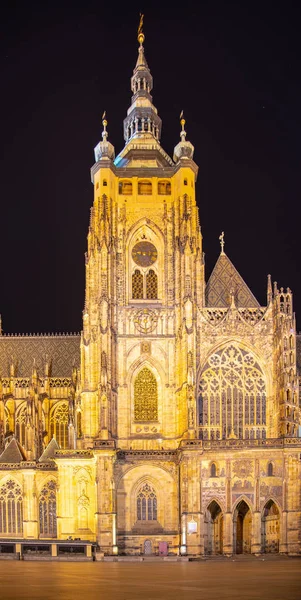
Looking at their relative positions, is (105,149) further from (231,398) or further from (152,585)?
(152,585)

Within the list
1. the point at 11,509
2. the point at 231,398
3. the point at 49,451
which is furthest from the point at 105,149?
the point at 11,509

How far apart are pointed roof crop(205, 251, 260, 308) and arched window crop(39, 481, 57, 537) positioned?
70.4 ft

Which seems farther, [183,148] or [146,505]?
[183,148]

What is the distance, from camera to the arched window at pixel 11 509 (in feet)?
274

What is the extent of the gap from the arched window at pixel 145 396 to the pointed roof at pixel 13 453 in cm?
1160

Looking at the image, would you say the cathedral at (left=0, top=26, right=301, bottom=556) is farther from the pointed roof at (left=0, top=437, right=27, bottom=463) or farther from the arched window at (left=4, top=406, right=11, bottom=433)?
the arched window at (left=4, top=406, right=11, bottom=433)

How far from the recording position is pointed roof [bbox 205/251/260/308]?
8638cm

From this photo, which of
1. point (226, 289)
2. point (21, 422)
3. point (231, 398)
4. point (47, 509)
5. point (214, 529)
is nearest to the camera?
point (214, 529)

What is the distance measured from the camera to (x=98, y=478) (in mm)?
76875

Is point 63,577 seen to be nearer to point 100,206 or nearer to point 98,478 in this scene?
point 98,478

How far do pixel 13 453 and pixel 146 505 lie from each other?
13869 mm

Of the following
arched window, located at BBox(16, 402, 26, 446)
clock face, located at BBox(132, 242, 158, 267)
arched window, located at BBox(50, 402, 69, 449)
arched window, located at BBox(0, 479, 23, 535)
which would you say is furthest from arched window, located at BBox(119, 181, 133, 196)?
arched window, located at BBox(0, 479, 23, 535)

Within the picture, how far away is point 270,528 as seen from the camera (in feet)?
256

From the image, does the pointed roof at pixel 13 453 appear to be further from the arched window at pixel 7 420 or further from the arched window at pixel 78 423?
the arched window at pixel 78 423
